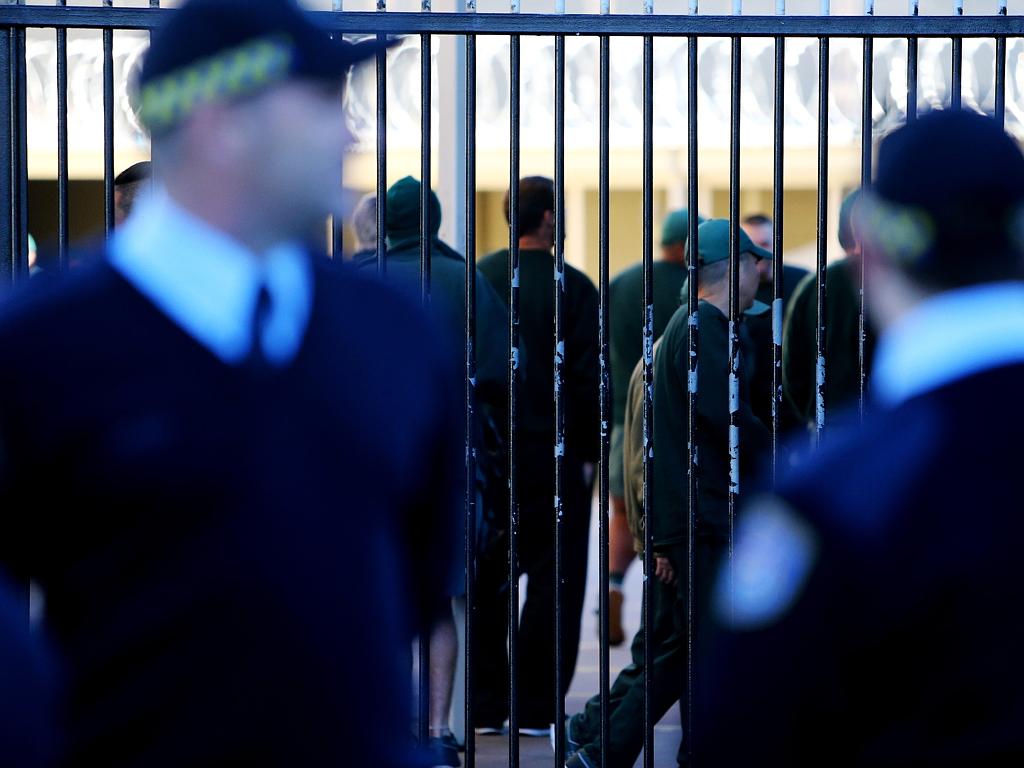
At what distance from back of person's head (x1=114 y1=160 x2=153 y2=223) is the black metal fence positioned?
480 mm

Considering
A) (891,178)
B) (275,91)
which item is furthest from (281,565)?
(891,178)

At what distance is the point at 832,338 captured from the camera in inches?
245

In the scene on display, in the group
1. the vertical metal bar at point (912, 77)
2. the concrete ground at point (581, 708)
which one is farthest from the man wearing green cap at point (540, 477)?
the vertical metal bar at point (912, 77)

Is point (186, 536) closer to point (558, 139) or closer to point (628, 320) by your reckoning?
point (558, 139)

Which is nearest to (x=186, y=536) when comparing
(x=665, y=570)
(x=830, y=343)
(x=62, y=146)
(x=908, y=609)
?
(x=908, y=609)

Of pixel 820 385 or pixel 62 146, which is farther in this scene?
pixel 820 385

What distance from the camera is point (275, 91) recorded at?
1.89m

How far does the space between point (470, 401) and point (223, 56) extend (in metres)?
2.28

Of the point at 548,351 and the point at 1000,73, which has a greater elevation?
the point at 1000,73

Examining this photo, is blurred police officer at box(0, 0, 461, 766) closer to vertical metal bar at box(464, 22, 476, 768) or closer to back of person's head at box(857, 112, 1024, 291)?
back of person's head at box(857, 112, 1024, 291)

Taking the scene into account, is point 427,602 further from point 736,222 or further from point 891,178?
point 736,222

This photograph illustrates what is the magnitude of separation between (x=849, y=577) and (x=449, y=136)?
425cm

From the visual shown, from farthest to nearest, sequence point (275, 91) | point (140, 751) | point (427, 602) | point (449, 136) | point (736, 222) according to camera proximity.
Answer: point (449, 136) → point (736, 222) → point (427, 602) → point (275, 91) → point (140, 751)

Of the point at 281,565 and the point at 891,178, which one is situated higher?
the point at 891,178
